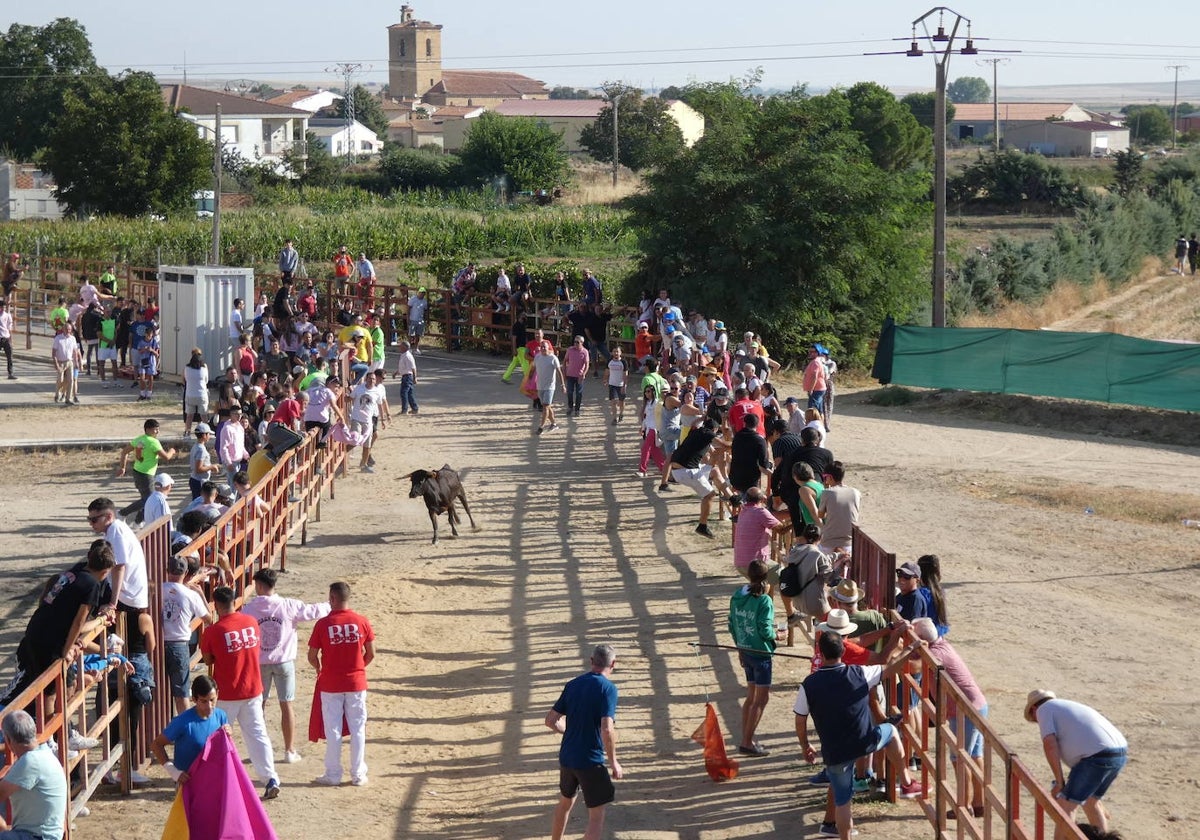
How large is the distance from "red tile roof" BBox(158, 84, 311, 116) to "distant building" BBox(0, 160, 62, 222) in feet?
111

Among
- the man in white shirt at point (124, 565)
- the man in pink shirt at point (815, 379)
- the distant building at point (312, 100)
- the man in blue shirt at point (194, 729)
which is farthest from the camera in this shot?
the distant building at point (312, 100)

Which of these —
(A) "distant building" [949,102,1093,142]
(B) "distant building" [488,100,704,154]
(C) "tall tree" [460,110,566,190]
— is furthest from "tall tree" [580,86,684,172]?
(A) "distant building" [949,102,1093,142]

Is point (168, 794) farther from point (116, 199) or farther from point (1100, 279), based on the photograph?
point (116, 199)

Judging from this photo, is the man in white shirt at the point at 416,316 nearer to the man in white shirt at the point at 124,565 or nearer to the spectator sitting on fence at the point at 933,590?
the man in white shirt at the point at 124,565

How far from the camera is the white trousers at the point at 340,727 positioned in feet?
31.9

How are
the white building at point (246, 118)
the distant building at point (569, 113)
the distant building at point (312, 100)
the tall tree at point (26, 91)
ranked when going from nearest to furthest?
the tall tree at point (26, 91), the white building at point (246, 118), the distant building at point (569, 113), the distant building at point (312, 100)

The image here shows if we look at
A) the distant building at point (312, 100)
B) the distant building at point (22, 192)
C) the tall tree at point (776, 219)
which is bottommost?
the tall tree at point (776, 219)

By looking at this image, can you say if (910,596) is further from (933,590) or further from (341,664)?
(341,664)

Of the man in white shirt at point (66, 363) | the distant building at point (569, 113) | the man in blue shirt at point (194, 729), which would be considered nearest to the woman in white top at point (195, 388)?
the man in white shirt at point (66, 363)

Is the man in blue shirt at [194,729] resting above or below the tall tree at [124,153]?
below

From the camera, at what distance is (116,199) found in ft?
200

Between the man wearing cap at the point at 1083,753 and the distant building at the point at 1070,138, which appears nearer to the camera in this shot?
the man wearing cap at the point at 1083,753

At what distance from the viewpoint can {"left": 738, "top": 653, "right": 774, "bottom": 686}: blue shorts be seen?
10297mm

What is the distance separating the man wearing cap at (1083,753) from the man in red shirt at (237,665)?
16.1 ft
